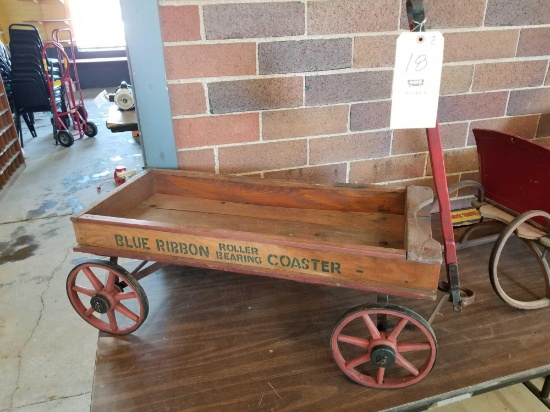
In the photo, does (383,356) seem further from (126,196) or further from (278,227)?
(126,196)

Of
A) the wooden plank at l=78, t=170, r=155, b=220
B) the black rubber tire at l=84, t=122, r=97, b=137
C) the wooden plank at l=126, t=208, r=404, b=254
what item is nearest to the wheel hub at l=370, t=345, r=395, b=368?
the wooden plank at l=126, t=208, r=404, b=254

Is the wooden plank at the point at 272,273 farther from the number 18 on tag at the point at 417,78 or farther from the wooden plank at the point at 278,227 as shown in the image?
the number 18 on tag at the point at 417,78

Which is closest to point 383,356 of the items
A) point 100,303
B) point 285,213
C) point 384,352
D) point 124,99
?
point 384,352

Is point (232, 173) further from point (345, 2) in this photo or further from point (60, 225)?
point (60, 225)

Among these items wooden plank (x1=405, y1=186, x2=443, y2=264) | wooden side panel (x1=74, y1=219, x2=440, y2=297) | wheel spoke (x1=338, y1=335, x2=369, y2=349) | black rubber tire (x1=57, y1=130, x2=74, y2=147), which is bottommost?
black rubber tire (x1=57, y1=130, x2=74, y2=147)

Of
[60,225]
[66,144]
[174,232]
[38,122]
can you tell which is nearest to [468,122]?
[174,232]

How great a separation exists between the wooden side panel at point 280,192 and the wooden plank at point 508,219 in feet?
1.19

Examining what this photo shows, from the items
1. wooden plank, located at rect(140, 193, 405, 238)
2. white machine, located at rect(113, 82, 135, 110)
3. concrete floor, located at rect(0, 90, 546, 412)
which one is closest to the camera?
wooden plank, located at rect(140, 193, 405, 238)

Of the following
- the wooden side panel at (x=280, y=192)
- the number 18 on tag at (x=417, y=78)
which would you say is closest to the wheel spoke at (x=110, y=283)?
the wooden side panel at (x=280, y=192)

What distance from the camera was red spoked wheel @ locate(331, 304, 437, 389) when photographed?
0.99 meters

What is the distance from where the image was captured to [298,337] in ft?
3.95

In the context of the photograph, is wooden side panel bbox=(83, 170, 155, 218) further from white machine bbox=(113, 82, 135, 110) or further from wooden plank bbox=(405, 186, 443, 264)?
white machine bbox=(113, 82, 135, 110)

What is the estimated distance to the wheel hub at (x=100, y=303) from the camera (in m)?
1.19

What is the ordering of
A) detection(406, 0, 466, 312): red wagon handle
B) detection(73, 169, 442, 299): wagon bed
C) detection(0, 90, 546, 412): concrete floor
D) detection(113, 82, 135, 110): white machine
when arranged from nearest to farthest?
detection(406, 0, 466, 312): red wagon handle
detection(73, 169, 442, 299): wagon bed
detection(0, 90, 546, 412): concrete floor
detection(113, 82, 135, 110): white machine
